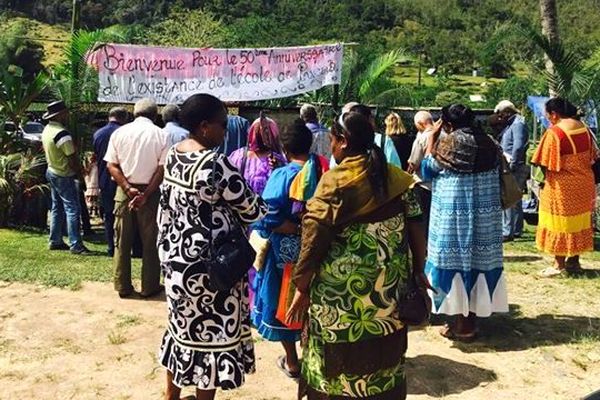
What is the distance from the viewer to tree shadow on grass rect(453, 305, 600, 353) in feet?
15.0

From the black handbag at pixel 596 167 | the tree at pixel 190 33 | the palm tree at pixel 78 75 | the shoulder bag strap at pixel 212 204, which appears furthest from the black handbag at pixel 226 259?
the tree at pixel 190 33

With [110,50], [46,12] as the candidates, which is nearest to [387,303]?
[110,50]

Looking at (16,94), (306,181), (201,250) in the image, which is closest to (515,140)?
(306,181)

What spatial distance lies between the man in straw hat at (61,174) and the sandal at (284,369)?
3.62m

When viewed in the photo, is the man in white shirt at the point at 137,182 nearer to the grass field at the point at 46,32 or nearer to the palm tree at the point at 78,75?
the palm tree at the point at 78,75

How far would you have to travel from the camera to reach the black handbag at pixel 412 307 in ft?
9.36

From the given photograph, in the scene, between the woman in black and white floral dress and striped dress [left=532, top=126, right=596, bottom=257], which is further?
striped dress [left=532, top=126, right=596, bottom=257]

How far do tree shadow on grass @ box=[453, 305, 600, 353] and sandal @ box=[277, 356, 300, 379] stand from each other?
1277 mm

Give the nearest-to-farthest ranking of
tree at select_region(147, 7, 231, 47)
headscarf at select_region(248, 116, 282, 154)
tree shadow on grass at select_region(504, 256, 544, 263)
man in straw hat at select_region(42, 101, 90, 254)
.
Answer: headscarf at select_region(248, 116, 282, 154), man in straw hat at select_region(42, 101, 90, 254), tree shadow on grass at select_region(504, 256, 544, 263), tree at select_region(147, 7, 231, 47)

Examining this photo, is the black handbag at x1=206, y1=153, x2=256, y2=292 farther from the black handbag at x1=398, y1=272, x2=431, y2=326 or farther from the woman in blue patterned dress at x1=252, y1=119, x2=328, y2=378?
the black handbag at x1=398, y1=272, x2=431, y2=326

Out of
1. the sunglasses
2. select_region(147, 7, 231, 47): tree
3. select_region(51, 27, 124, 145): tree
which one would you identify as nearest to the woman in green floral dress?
the sunglasses

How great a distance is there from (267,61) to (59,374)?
231 inches

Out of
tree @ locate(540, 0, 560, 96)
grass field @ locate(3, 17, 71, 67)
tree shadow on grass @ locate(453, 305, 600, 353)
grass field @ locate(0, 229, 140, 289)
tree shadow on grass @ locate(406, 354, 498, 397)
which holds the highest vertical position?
grass field @ locate(3, 17, 71, 67)

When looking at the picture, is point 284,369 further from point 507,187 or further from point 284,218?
point 507,187
